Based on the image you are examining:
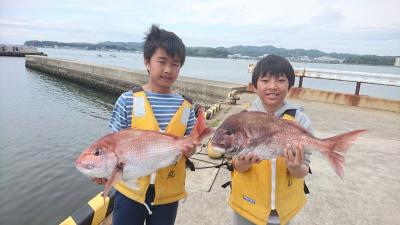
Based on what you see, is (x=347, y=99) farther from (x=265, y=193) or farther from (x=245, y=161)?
(x=245, y=161)

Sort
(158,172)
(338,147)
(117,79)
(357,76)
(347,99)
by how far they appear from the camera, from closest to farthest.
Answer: (338,147) → (158,172) → (357,76) → (347,99) → (117,79)

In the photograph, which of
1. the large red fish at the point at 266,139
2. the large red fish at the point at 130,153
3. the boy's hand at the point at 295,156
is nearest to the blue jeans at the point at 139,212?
the large red fish at the point at 130,153

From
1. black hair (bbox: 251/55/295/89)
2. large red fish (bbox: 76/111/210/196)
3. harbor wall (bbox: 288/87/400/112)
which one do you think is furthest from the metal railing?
large red fish (bbox: 76/111/210/196)

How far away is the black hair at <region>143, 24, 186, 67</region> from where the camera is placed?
7.80 feet

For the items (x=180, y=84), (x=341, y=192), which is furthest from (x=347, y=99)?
(x=180, y=84)

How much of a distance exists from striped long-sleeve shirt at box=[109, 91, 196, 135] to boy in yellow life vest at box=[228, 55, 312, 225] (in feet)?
2.08

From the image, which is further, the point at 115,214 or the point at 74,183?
the point at 74,183

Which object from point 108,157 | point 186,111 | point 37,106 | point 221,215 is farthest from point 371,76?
point 37,106

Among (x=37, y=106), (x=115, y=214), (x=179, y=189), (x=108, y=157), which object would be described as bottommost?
(x=37, y=106)

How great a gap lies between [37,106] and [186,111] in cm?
1844

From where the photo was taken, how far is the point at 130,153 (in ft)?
6.56

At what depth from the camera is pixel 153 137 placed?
208cm

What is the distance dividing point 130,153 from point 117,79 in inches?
930

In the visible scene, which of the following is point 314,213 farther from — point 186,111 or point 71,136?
point 71,136
